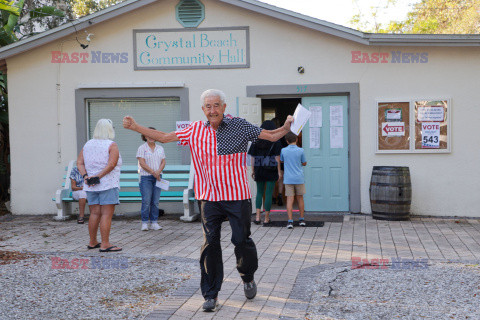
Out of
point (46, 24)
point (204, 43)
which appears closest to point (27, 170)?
point (204, 43)

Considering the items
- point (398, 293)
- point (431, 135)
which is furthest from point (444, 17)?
point (398, 293)

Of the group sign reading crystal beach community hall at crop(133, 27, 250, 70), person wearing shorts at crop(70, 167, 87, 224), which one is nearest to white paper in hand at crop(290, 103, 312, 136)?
sign reading crystal beach community hall at crop(133, 27, 250, 70)

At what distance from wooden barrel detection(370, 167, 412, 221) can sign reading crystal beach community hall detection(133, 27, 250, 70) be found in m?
3.38

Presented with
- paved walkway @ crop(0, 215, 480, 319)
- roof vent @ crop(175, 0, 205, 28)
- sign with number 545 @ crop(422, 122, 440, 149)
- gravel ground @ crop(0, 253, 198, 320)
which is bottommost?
paved walkway @ crop(0, 215, 480, 319)

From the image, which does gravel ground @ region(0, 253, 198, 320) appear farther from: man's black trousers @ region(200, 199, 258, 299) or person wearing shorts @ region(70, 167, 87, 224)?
person wearing shorts @ region(70, 167, 87, 224)

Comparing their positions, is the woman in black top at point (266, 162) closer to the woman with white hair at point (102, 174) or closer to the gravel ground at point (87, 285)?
the woman with white hair at point (102, 174)

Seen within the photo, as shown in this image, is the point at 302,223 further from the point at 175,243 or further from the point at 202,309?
the point at 202,309

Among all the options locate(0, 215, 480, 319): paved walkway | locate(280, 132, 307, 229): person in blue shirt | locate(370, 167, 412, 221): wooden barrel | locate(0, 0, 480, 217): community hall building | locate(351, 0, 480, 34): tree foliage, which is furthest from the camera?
locate(351, 0, 480, 34): tree foliage

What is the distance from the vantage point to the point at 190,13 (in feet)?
35.8

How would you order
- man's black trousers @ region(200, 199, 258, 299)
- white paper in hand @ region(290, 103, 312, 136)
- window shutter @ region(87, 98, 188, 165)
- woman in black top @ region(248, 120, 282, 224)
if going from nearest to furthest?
white paper in hand @ region(290, 103, 312, 136) < man's black trousers @ region(200, 199, 258, 299) < woman in black top @ region(248, 120, 282, 224) < window shutter @ region(87, 98, 188, 165)

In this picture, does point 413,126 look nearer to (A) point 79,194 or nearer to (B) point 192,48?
(B) point 192,48

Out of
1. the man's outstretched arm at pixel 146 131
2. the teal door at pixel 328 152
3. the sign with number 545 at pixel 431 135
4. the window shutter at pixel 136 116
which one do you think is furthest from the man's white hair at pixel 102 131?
the sign with number 545 at pixel 431 135

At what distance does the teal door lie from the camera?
10.7 m

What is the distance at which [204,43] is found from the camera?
10898 millimetres
